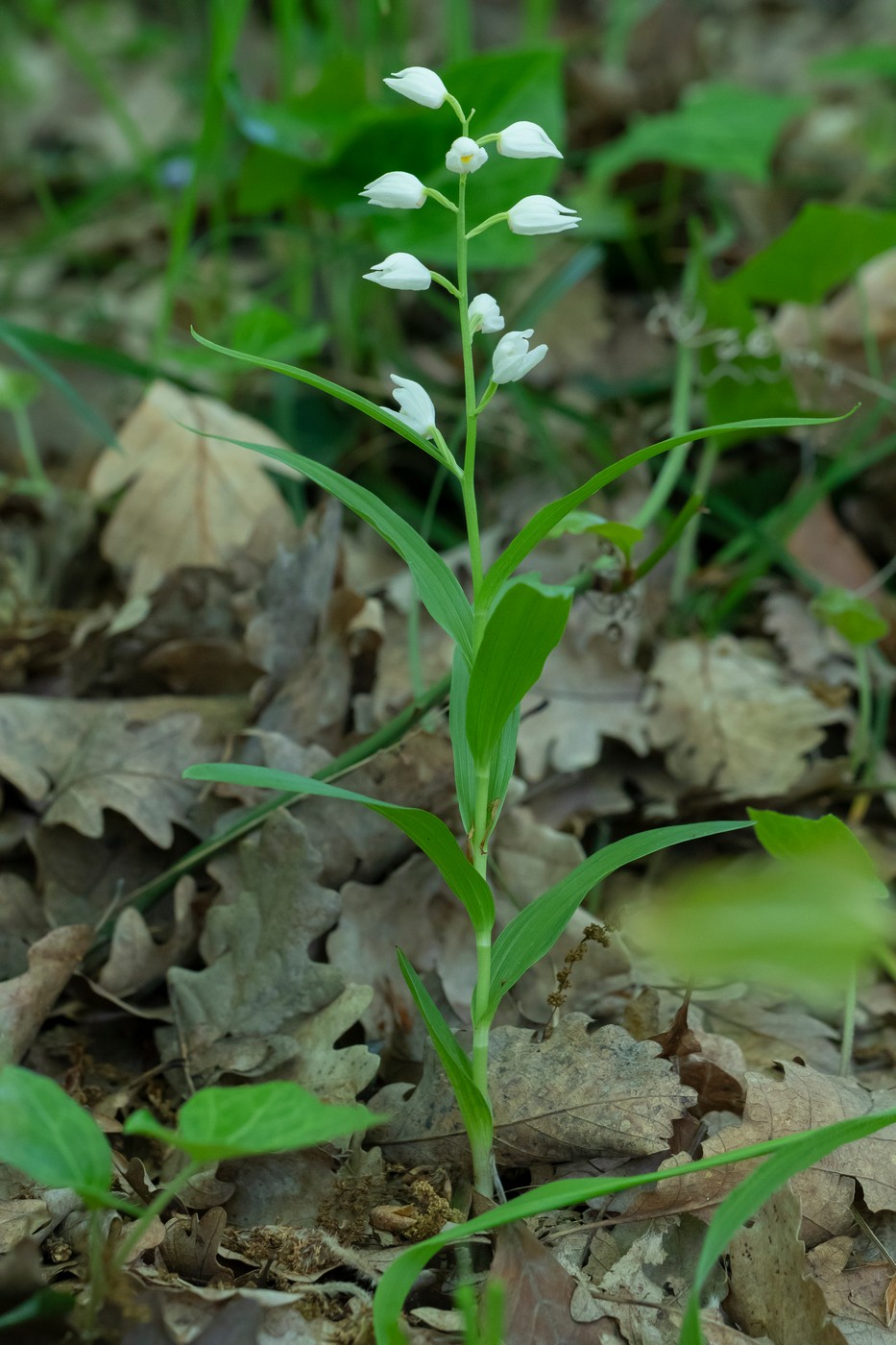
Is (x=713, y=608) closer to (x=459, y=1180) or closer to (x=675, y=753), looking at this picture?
(x=675, y=753)

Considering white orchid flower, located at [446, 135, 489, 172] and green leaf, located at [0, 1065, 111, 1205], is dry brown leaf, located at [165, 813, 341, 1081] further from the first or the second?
white orchid flower, located at [446, 135, 489, 172]

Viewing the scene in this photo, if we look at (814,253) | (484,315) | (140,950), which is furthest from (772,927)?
(814,253)

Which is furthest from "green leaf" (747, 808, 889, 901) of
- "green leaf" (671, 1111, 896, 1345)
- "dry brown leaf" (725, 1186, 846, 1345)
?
"dry brown leaf" (725, 1186, 846, 1345)

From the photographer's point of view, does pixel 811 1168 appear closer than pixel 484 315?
No

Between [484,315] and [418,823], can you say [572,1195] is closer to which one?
[418,823]

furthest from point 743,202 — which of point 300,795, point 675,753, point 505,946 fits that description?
point 505,946
